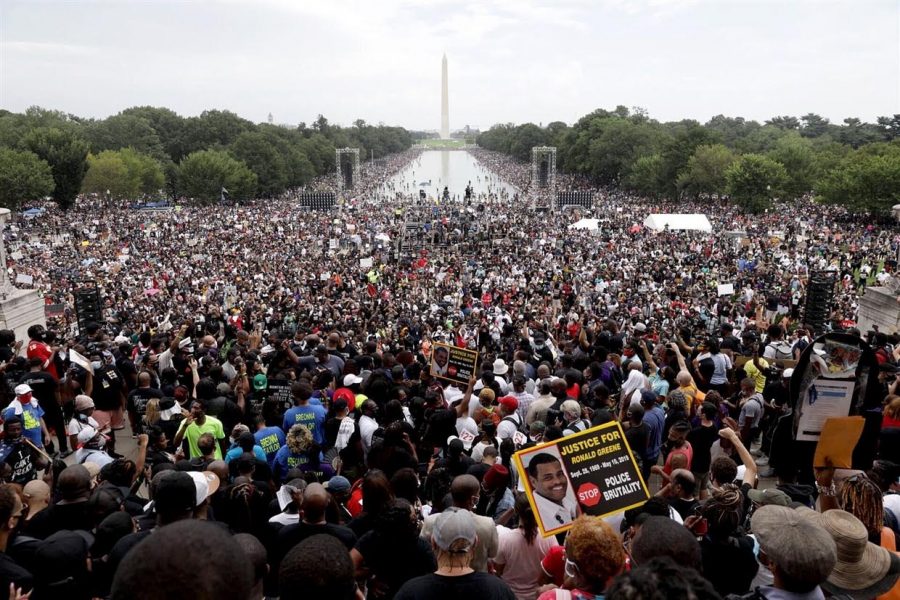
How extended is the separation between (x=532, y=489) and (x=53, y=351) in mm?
7867

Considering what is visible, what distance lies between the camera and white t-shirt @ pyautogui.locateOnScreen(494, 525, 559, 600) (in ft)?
13.1

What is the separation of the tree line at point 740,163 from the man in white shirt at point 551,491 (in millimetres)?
53967

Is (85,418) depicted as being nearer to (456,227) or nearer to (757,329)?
(757,329)

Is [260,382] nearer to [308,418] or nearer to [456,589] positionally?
[308,418]

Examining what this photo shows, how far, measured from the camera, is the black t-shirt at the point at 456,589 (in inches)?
117

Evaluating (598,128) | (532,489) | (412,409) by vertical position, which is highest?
(598,128)

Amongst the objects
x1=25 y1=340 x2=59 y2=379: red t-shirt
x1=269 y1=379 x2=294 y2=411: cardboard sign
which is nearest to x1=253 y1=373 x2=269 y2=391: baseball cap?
x1=269 y1=379 x2=294 y2=411: cardboard sign

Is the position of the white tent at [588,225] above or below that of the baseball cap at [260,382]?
above

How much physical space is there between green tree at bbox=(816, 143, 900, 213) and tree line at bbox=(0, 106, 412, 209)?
5569 centimetres

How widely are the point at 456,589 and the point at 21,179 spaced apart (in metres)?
64.0

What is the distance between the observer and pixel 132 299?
24.4 m

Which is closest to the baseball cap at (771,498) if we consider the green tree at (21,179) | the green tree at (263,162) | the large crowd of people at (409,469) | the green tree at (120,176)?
the large crowd of people at (409,469)

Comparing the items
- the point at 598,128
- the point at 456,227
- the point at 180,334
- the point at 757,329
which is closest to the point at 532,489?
the point at 180,334

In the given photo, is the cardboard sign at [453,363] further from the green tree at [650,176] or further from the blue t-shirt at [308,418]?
the green tree at [650,176]
